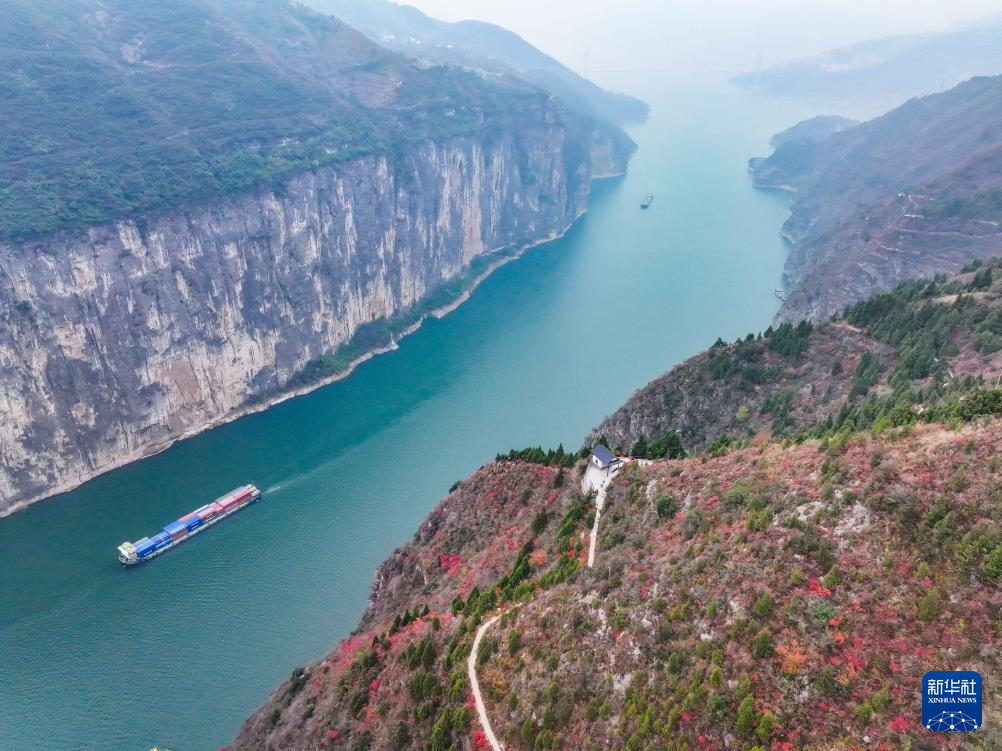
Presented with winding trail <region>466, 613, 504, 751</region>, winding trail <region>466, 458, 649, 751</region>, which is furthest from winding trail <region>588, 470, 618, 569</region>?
winding trail <region>466, 613, 504, 751</region>

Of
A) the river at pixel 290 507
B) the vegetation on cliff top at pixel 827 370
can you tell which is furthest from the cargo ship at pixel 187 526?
the vegetation on cliff top at pixel 827 370

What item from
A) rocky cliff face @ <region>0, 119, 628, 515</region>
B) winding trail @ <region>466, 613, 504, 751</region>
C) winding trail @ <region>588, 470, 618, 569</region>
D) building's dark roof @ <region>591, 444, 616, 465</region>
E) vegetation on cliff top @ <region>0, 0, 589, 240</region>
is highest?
vegetation on cliff top @ <region>0, 0, 589, 240</region>

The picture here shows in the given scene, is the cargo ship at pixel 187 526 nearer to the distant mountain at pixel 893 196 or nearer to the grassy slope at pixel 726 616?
the grassy slope at pixel 726 616

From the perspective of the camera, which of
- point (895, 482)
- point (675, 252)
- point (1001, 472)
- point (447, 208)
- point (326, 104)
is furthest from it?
point (675, 252)

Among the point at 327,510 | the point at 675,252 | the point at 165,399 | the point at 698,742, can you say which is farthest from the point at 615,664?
the point at 675,252

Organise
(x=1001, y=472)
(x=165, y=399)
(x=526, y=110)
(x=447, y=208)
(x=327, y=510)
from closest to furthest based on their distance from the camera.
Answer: (x=1001, y=472) < (x=327, y=510) < (x=165, y=399) < (x=447, y=208) < (x=526, y=110)

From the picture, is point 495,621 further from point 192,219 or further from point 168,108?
point 168,108

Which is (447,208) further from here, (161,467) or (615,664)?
(615,664)

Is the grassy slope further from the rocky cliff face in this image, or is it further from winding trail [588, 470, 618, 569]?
the rocky cliff face
